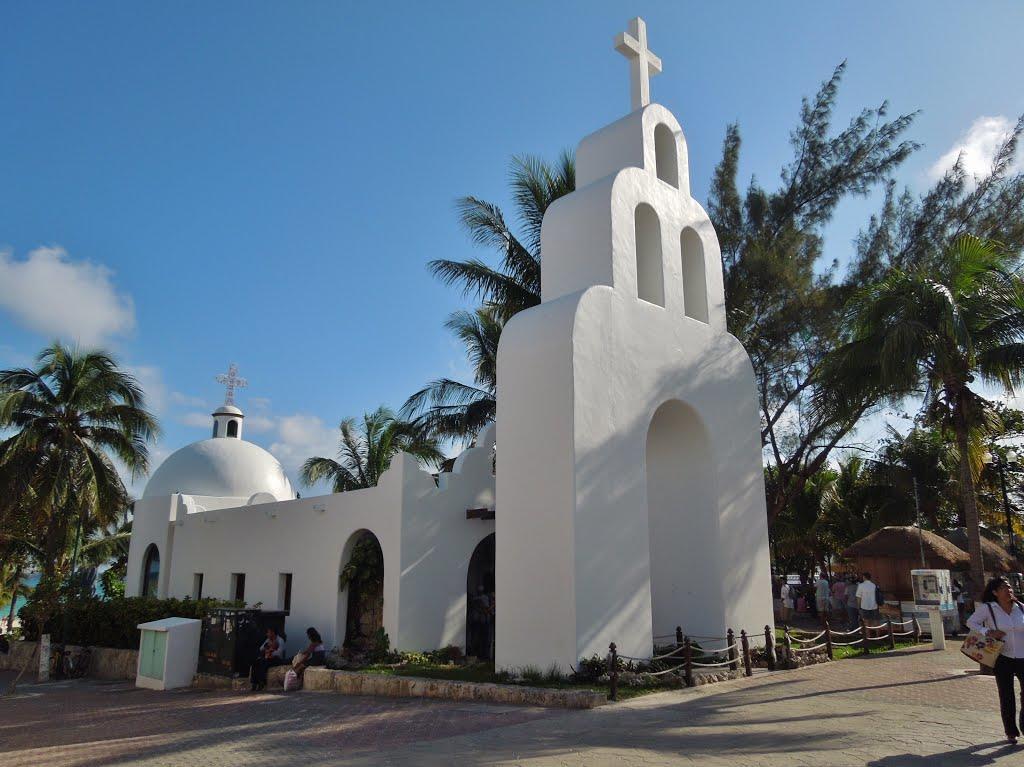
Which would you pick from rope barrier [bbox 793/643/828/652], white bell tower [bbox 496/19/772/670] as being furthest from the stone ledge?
rope barrier [bbox 793/643/828/652]

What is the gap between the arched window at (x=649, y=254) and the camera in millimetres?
13512

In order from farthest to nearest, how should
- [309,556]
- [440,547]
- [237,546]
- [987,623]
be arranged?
[237,546] < [309,556] < [440,547] < [987,623]

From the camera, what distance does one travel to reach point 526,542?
1086 cm

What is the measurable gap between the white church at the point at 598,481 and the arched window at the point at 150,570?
632 centimetres

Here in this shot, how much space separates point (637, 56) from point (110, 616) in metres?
19.0

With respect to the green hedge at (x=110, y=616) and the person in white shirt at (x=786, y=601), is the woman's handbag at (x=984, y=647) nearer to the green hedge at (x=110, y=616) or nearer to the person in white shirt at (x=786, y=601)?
the green hedge at (x=110, y=616)

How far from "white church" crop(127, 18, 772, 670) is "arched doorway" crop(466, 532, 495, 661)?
68 mm

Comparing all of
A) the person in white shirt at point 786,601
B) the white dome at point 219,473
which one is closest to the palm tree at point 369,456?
the white dome at point 219,473

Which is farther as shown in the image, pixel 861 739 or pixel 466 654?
pixel 466 654

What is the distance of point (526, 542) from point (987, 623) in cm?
560

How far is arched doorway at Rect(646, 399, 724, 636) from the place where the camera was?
12734 millimetres

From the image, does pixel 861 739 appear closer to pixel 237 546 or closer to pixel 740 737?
pixel 740 737

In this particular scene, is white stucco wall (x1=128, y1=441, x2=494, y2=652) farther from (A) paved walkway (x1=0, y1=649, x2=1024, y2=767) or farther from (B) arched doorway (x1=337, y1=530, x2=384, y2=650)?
(A) paved walkway (x1=0, y1=649, x2=1024, y2=767)

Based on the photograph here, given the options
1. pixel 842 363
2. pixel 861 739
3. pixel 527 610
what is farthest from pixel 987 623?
pixel 842 363
